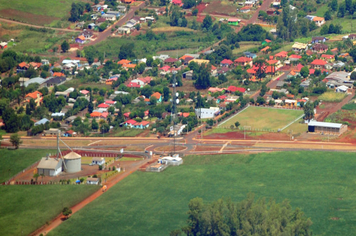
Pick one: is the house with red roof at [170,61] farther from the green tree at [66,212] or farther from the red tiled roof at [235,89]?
the green tree at [66,212]

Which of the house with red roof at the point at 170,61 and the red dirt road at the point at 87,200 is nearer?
the red dirt road at the point at 87,200

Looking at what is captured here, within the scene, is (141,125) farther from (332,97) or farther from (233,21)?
(233,21)

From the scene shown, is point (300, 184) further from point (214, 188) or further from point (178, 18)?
point (178, 18)

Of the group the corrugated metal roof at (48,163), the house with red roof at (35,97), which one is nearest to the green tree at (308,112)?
the corrugated metal roof at (48,163)

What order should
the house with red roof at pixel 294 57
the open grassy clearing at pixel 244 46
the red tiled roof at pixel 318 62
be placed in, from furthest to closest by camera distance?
the open grassy clearing at pixel 244 46 < the house with red roof at pixel 294 57 < the red tiled roof at pixel 318 62

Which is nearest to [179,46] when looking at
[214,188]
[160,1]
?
[160,1]

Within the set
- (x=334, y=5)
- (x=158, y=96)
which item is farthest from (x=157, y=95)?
(x=334, y=5)
